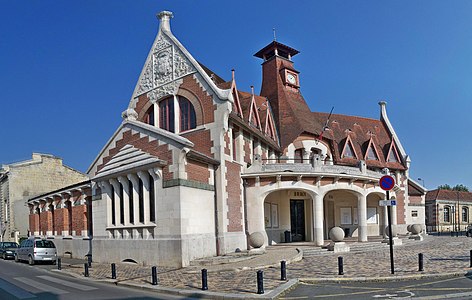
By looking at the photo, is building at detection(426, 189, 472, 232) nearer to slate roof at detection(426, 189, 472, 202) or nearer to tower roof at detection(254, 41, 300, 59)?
slate roof at detection(426, 189, 472, 202)

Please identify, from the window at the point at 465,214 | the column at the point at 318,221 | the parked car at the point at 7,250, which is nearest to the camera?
the column at the point at 318,221

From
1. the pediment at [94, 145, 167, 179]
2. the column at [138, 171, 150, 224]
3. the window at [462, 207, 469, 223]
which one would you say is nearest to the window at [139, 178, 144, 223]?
the column at [138, 171, 150, 224]

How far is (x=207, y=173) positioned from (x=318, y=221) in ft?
26.6

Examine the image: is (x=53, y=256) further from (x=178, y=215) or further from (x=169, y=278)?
(x=169, y=278)

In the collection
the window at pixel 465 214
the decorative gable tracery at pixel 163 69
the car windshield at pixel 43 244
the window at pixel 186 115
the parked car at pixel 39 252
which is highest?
the decorative gable tracery at pixel 163 69

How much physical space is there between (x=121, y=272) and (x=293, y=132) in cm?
1783

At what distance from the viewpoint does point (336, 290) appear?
37.5 feet

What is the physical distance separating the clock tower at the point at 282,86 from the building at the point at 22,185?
2663 cm

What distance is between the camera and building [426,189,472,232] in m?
56.6

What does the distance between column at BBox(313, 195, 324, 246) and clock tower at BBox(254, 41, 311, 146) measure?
25.3ft

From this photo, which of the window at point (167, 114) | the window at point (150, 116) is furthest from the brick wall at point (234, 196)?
the window at point (150, 116)

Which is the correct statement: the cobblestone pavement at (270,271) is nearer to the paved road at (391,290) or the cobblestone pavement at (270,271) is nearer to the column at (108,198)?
the paved road at (391,290)

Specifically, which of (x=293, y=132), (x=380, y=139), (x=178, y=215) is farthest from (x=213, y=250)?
(x=380, y=139)

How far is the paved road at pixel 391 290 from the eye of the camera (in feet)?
34.2
